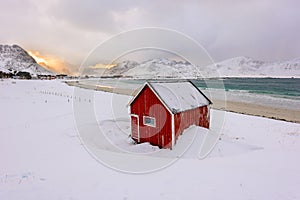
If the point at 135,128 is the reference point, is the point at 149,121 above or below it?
above

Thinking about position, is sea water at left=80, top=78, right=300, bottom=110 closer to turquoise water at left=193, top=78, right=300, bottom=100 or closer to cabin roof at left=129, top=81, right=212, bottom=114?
turquoise water at left=193, top=78, right=300, bottom=100

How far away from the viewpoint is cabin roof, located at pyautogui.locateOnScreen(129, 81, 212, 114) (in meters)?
11.9

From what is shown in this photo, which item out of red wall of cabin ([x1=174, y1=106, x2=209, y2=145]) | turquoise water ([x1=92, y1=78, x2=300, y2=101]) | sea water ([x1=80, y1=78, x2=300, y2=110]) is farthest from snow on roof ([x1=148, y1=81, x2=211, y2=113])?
turquoise water ([x1=92, y1=78, x2=300, y2=101])

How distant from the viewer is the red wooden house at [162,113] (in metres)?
11.7

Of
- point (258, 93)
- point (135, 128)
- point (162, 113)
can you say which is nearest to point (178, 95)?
point (162, 113)

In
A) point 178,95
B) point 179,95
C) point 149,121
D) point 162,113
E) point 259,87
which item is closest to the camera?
point 162,113

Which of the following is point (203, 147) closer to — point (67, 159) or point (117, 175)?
point (117, 175)

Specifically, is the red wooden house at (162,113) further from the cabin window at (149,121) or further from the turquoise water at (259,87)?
the turquoise water at (259,87)

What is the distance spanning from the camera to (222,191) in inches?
230

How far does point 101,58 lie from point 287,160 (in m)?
9.62

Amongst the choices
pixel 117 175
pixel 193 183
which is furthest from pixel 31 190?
pixel 193 183

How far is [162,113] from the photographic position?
11922 millimetres

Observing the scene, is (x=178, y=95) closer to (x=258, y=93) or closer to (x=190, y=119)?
(x=190, y=119)

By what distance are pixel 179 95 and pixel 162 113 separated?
217cm
